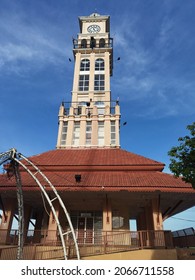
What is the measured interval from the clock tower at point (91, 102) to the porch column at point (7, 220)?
11000mm

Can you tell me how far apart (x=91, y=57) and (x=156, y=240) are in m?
30.4

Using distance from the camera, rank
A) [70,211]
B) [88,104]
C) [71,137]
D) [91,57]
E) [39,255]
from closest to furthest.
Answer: [39,255], [70,211], [71,137], [88,104], [91,57]

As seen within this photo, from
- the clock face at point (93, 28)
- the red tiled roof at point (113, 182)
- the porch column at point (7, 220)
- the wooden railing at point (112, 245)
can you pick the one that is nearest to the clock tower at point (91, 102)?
the clock face at point (93, 28)

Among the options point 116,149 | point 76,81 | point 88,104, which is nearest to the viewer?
point 116,149

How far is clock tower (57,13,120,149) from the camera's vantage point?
1101 inches

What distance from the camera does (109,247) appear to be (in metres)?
13.1

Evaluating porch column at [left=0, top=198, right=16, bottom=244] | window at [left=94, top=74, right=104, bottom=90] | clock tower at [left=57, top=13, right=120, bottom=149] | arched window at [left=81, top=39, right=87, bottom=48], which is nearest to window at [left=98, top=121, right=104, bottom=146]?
clock tower at [left=57, top=13, right=120, bottom=149]

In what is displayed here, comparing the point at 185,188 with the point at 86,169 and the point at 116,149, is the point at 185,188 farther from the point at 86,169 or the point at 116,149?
the point at 116,149

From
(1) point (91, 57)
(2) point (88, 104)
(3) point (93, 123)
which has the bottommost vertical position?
(3) point (93, 123)

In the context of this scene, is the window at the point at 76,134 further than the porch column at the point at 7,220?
Yes

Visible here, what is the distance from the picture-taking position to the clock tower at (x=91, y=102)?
2797cm

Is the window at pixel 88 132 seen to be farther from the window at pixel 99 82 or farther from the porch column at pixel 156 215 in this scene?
the porch column at pixel 156 215

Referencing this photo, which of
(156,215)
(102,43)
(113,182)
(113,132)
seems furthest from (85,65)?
(156,215)

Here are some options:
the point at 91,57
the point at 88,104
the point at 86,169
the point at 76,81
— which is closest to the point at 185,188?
the point at 86,169
